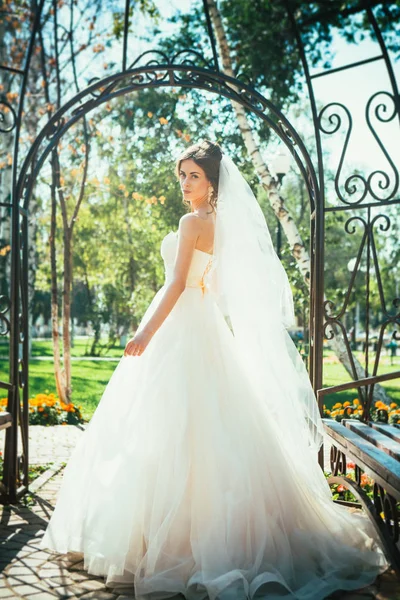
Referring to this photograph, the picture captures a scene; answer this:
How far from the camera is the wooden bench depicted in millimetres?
2750

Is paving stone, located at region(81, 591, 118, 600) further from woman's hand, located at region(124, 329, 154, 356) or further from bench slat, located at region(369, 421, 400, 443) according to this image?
bench slat, located at region(369, 421, 400, 443)

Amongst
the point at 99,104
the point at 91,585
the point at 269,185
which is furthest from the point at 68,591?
the point at 269,185

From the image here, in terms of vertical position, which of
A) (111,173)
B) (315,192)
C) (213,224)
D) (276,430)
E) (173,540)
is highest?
(111,173)

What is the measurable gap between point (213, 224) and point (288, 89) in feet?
27.8

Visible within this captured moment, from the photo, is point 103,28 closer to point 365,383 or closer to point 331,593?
point 365,383

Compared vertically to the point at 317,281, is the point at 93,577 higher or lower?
lower

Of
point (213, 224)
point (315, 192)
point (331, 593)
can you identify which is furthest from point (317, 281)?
point (331, 593)

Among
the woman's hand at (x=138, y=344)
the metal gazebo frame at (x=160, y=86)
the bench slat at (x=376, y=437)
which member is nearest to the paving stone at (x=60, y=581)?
the woman's hand at (x=138, y=344)

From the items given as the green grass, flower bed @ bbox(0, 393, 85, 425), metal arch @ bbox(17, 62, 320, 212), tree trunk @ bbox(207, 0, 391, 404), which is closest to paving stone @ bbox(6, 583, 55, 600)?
metal arch @ bbox(17, 62, 320, 212)

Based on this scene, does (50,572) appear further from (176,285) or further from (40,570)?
(176,285)

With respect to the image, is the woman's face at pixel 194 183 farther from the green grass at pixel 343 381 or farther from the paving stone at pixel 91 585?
the green grass at pixel 343 381

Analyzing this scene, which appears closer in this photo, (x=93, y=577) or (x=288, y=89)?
(x=93, y=577)

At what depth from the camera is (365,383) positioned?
4367 mm

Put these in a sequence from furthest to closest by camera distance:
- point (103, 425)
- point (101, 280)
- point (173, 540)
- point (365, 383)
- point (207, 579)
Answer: point (101, 280) < point (365, 383) < point (103, 425) < point (173, 540) < point (207, 579)
